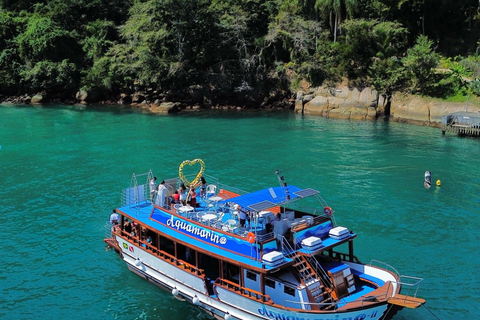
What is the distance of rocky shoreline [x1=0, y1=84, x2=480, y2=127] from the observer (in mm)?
55812

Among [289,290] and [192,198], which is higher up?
[192,198]

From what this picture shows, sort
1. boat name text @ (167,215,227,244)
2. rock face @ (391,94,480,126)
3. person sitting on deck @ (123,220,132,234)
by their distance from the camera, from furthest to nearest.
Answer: rock face @ (391,94,480,126) < person sitting on deck @ (123,220,132,234) < boat name text @ (167,215,227,244)

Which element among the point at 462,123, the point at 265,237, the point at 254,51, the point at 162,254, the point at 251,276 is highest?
the point at 254,51

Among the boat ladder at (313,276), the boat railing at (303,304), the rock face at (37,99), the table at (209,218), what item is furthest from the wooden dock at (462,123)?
the rock face at (37,99)

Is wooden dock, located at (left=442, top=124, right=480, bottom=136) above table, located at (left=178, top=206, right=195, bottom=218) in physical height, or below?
above

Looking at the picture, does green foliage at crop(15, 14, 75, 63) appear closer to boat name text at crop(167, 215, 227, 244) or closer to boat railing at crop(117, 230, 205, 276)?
boat railing at crop(117, 230, 205, 276)

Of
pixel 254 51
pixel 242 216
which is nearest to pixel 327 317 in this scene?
pixel 242 216

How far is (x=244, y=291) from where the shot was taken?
1855 cm

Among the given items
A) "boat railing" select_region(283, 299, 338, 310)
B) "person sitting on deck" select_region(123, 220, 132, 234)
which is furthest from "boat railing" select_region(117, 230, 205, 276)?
"boat railing" select_region(283, 299, 338, 310)

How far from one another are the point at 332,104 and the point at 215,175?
29.4 meters

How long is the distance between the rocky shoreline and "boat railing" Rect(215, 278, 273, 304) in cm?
4269

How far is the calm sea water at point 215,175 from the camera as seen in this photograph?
21.6 m

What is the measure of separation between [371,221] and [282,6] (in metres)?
47.3

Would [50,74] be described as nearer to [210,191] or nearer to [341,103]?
[341,103]
